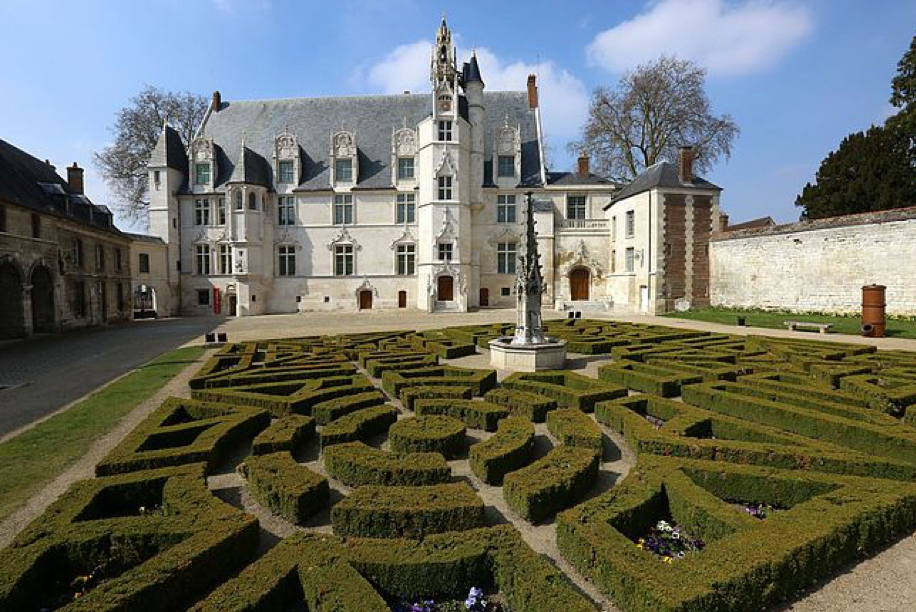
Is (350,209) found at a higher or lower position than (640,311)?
higher

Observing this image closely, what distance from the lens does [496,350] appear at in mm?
13062

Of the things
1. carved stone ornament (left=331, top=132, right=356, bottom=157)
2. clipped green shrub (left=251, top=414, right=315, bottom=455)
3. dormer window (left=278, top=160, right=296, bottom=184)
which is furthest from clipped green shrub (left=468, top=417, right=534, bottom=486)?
dormer window (left=278, top=160, right=296, bottom=184)

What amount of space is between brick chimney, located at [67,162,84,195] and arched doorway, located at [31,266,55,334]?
9305mm

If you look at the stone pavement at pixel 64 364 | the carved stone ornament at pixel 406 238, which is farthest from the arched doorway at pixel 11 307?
the carved stone ornament at pixel 406 238

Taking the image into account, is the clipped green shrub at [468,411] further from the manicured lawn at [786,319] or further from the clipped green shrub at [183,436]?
the manicured lawn at [786,319]

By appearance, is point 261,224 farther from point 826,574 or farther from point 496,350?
point 826,574

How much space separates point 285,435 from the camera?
6.77 metres

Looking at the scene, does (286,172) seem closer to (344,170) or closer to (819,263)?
(344,170)

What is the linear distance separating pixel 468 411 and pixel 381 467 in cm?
259

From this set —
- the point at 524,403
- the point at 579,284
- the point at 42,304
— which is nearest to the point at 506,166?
the point at 579,284

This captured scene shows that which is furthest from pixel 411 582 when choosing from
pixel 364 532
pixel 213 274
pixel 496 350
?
pixel 213 274

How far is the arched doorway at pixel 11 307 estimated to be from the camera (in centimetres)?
2225

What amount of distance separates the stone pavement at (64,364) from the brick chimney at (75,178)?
11.7 metres

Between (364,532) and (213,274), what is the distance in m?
37.1
